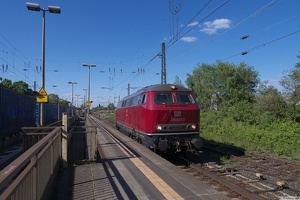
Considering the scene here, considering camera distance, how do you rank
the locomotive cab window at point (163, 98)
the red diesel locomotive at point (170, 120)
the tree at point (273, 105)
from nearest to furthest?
the red diesel locomotive at point (170, 120) → the locomotive cab window at point (163, 98) → the tree at point (273, 105)

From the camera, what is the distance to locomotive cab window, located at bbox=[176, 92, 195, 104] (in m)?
12.3

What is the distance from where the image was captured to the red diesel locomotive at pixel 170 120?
11328mm

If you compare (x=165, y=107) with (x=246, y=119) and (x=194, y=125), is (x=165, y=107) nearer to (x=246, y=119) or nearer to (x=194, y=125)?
(x=194, y=125)

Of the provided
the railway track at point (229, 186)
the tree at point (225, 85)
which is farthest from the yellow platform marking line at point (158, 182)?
the tree at point (225, 85)

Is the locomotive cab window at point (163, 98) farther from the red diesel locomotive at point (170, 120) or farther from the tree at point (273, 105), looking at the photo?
the tree at point (273, 105)

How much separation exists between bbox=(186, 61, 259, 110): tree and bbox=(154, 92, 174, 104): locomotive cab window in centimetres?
4271

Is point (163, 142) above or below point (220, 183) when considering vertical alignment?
above

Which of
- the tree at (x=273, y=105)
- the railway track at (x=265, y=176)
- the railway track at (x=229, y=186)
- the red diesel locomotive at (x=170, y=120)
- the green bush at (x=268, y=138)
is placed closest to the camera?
the railway track at (x=229, y=186)

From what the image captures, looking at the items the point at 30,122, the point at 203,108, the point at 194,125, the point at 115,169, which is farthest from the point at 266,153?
the point at 203,108

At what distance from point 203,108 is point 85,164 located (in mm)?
50068

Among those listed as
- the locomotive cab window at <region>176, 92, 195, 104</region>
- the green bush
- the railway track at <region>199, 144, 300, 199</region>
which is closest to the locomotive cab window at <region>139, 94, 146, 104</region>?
the locomotive cab window at <region>176, 92, 195, 104</region>

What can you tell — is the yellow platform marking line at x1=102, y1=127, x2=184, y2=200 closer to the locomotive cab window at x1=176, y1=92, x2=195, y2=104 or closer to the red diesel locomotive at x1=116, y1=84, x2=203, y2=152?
the red diesel locomotive at x1=116, y1=84, x2=203, y2=152

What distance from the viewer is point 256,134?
19141 mm

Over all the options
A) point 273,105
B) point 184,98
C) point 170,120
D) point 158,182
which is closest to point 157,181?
point 158,182
